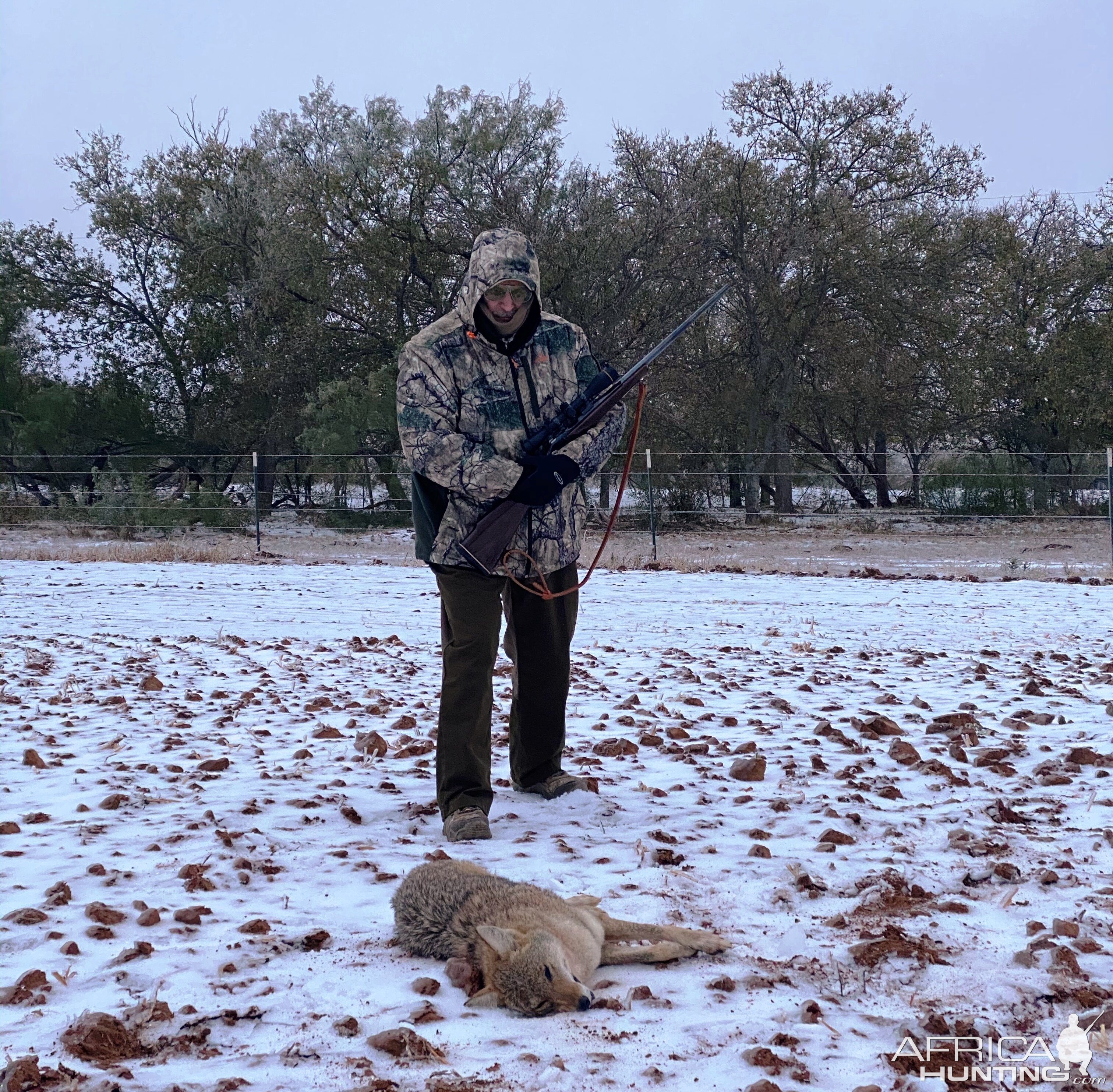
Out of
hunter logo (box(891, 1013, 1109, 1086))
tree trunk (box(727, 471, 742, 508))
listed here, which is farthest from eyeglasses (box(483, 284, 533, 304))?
tree trunk (box(727, 471, 742, 508))

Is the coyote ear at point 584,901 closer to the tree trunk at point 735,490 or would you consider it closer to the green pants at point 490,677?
the green pants at point 490,677

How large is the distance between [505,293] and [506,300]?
2cm

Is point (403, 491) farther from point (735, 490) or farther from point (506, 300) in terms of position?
point (506, 300)

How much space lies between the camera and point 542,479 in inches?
153

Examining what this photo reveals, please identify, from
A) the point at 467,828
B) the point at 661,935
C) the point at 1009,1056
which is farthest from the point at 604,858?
the point at 1009,1056

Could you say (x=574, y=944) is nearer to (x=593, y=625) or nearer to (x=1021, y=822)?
(x=1021, y=822)

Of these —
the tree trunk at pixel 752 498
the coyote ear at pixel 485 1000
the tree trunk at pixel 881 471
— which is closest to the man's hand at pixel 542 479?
the coyote ear at pixel 485 1000

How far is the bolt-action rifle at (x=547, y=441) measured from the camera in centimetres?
388

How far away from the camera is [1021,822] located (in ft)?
12.3

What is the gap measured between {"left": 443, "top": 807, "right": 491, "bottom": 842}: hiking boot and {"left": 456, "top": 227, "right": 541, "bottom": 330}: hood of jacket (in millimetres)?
1780

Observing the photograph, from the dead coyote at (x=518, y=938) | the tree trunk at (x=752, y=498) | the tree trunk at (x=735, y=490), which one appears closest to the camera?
the dead coyote at (x=518, y=938)

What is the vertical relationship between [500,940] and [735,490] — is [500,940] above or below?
below

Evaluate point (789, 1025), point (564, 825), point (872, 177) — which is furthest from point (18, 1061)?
point (872, 177)

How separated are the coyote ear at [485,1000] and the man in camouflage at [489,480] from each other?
1.25 metres
